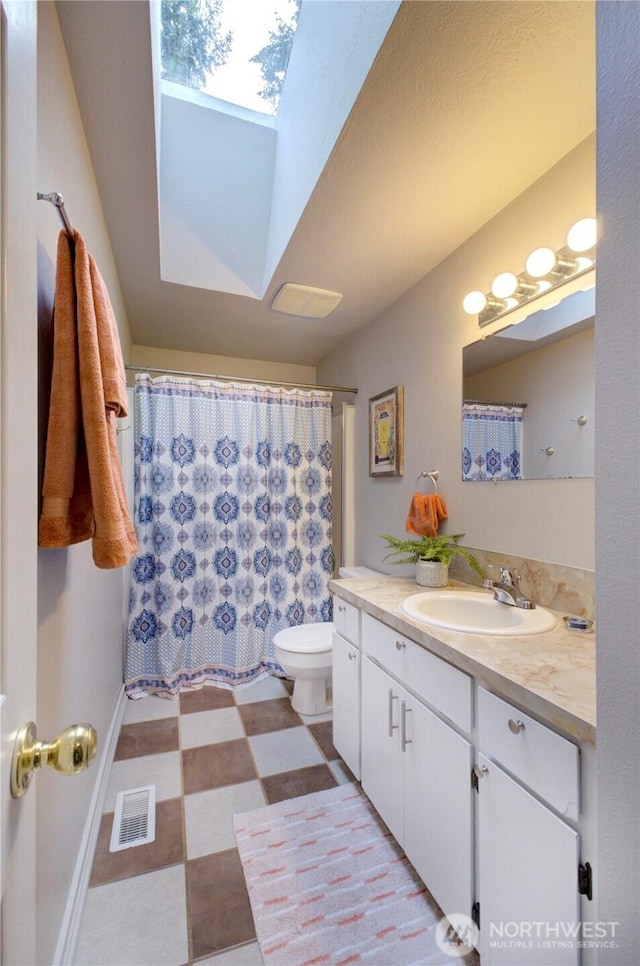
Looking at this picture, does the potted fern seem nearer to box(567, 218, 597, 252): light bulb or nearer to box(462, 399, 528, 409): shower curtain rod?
box(462, 399, 528, 409): shower curtain rod

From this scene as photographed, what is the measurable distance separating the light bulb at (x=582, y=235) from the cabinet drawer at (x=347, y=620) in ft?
4.73

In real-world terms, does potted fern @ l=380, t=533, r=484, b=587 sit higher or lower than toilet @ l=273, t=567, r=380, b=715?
higher

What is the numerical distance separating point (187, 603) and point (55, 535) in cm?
175

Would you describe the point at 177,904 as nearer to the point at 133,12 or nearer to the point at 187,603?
the point at 187,603

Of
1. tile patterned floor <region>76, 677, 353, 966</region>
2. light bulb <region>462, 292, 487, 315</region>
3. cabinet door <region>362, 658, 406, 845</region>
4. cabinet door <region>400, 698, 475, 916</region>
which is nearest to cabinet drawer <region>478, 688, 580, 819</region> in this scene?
cabinet door <region>400, 698, 475, 916</region>

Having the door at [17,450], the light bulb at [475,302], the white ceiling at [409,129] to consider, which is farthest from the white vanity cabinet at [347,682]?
the white ceiling at [409,129]

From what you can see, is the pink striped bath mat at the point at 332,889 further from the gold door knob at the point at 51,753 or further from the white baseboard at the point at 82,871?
the gold door knob at the point at 51,753

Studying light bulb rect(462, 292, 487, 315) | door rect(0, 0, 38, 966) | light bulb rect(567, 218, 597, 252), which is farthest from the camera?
light bulb rect(462, 292, 487, 315)

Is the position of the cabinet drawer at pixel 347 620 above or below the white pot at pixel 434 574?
below

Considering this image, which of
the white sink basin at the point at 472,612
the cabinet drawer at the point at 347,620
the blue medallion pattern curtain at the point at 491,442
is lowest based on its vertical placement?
the cabinet drawer at the point at 347,620

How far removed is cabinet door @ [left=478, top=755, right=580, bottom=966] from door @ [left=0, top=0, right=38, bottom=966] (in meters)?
0.84

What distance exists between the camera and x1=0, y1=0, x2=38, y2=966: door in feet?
1.32

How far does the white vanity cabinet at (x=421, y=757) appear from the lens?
98 cm

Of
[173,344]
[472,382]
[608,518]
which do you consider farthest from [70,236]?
[173,344]
